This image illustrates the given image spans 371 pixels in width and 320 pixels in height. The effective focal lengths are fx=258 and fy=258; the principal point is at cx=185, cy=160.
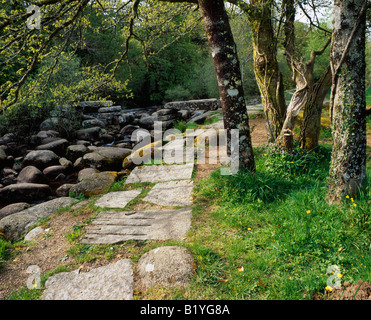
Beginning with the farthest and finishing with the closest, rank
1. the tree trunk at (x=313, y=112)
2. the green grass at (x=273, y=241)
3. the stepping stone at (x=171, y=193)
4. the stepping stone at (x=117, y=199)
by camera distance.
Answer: the tree trunk at (x=313, y=112) < the stepping stone at (x=117, y=199) < the stepping stone at (x=171, y=193) < the green grass at (x=273, y=241)

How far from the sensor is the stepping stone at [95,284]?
249cm

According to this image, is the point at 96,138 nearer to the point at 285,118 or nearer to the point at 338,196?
the point at 285,118

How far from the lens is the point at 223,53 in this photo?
3.92 metres

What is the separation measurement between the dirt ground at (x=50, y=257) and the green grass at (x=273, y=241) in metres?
0.33

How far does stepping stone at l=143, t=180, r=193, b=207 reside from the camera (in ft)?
14.3

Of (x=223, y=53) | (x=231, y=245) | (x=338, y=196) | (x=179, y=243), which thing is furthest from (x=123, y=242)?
(x=223, y=53)

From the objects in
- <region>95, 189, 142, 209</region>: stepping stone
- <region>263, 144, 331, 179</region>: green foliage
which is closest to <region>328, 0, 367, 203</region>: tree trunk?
<region>263, 144, 331, 179</region>: green foliage

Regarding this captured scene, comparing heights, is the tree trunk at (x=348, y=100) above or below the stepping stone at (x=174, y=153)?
above

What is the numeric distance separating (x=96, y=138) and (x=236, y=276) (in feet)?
38.5

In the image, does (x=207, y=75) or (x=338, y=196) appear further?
(x=207, y=75)

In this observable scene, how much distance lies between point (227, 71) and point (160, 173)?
2.81 m
